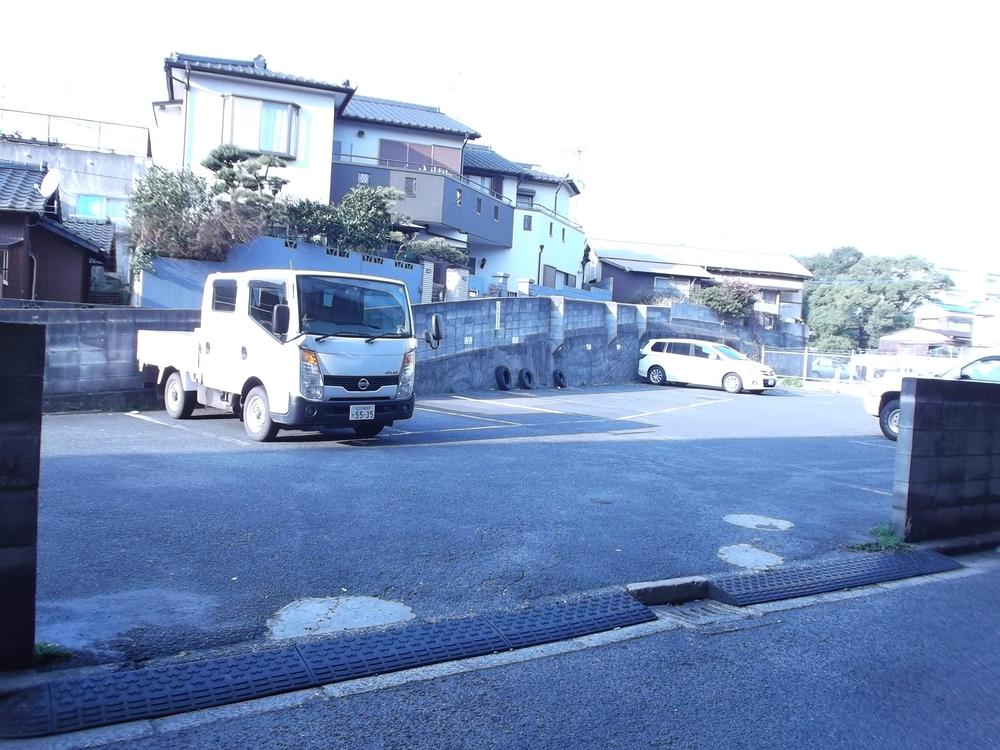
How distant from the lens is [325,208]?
2338cm

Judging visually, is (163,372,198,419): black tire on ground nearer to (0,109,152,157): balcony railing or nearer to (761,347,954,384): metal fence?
(0,109,152,157): balcony railing

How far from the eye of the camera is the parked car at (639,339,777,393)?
91.5 ft

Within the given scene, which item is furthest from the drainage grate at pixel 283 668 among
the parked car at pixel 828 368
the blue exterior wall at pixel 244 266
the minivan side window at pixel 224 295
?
the parked car at pixel 828 368

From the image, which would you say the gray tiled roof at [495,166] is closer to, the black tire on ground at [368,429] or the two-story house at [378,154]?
the two-story house at [378,154]

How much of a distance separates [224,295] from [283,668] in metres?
8.29

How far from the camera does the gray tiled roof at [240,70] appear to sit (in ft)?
88.1

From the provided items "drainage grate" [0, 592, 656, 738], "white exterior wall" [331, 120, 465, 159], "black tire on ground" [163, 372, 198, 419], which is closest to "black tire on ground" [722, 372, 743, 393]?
"white exterior wall" [331, 120, 465, 159]

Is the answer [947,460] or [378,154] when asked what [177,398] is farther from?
[378,154]

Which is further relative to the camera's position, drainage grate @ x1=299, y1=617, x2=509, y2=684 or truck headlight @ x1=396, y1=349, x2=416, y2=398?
truck headlight @ x1=396, y1=349, x2=416, y2=398

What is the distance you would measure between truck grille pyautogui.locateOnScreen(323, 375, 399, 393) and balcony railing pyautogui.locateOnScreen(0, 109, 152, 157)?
27210 millimetres

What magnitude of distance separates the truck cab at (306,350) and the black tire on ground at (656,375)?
19.1m

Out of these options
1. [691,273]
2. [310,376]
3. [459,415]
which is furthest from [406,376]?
[691,273]

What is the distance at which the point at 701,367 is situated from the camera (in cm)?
2861

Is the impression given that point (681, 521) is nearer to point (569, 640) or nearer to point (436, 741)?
point (569, 640)
